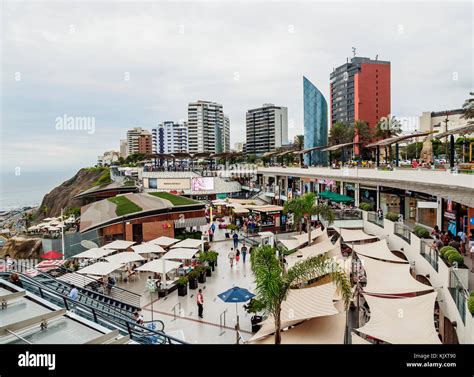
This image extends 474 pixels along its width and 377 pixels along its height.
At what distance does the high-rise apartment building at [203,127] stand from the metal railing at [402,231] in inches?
4649

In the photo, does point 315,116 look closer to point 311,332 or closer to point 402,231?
point 402,231

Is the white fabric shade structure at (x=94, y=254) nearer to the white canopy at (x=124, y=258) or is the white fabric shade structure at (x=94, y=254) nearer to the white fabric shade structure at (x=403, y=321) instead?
the white canopy at (x=124, y=258)

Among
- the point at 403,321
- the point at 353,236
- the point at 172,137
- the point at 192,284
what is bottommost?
the point at 192,284

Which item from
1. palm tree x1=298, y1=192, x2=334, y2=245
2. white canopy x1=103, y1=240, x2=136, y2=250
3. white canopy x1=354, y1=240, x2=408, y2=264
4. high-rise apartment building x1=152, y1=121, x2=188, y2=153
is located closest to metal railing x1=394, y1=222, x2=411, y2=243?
white canopy x1=354, y1=240, x2=408, y2=264

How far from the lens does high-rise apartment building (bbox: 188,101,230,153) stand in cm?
13300

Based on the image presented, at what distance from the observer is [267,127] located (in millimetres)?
140750

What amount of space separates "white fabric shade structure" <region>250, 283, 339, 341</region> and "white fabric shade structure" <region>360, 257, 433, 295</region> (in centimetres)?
183

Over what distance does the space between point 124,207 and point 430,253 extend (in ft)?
63.6

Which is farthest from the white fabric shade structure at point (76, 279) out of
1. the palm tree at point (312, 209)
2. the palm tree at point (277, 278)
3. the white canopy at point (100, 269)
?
the palm tree at point (312, 209)

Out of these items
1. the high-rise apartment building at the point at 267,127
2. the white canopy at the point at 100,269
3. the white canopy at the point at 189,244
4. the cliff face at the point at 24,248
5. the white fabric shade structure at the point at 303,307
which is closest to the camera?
the white fabric shade structure at the point at 303,307

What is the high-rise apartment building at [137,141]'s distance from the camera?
509ft

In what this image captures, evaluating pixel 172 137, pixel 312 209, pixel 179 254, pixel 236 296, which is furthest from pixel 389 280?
pixel 172 137
